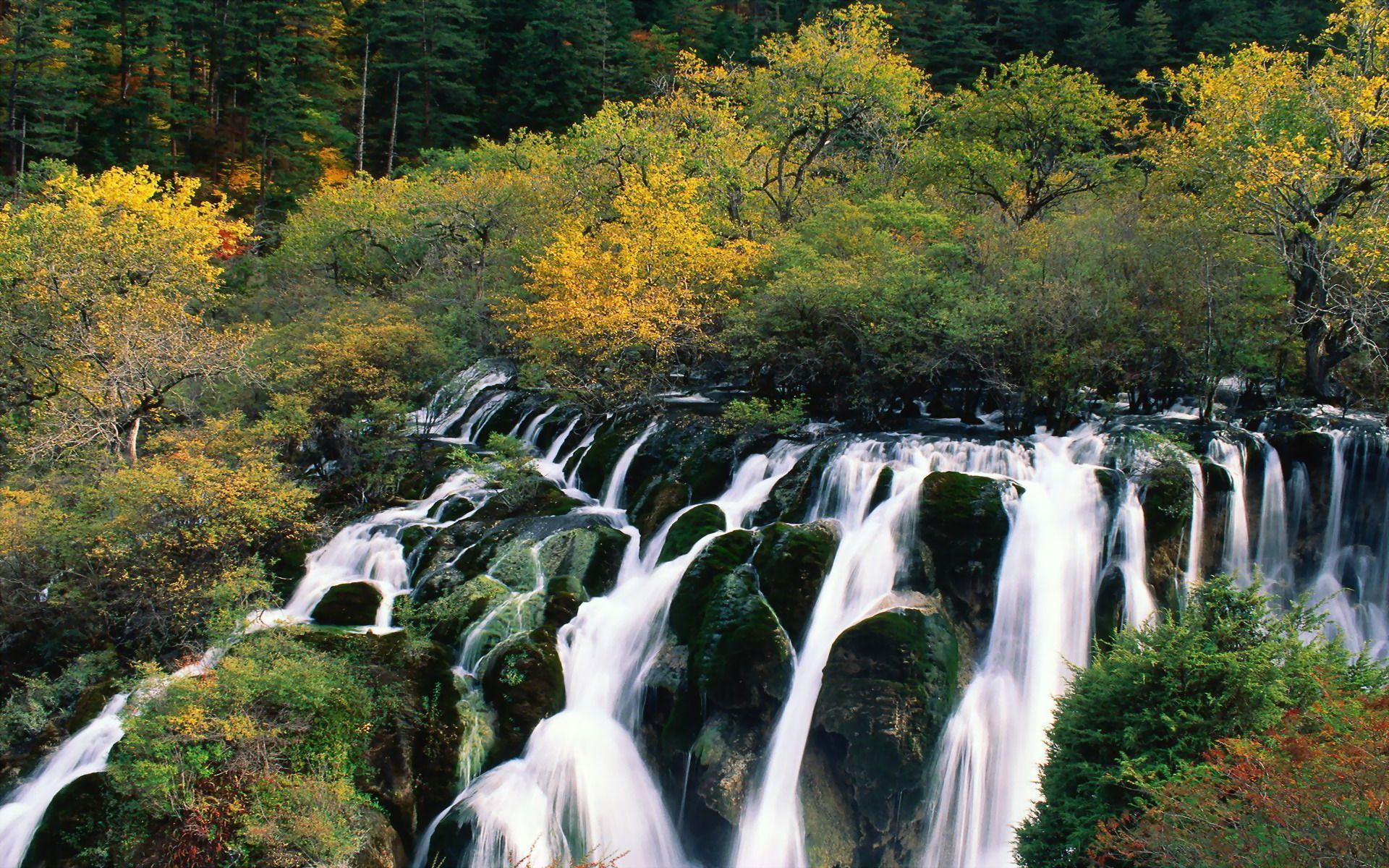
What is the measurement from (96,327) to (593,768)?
14817mm

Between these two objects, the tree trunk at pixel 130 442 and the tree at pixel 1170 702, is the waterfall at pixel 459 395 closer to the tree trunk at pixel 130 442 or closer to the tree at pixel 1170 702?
the tree trunk at pixel 130 442

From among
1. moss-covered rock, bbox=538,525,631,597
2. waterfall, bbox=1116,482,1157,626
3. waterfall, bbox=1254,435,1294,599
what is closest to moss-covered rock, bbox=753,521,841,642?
moss-covered rock, bbox=538,525,631,597

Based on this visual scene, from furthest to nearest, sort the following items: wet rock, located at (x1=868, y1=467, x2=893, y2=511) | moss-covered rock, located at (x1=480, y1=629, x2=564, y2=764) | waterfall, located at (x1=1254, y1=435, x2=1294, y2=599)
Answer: wet rock, located at (x1=868, y1=467, x2=893, y2=511) → waterfall, located at (x1=1254, y1=435, x2=1294, y2=599) → moss-covered rock, located at (x1=480, y1=629, x2=564, y2=764)

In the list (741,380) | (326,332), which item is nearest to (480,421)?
(326,332)

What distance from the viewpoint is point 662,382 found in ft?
68.4

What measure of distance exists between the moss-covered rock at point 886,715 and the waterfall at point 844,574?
1.29 ft

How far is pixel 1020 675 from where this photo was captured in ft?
36.7

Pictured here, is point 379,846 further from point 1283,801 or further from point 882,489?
point 1283,801

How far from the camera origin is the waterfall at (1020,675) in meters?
10.3

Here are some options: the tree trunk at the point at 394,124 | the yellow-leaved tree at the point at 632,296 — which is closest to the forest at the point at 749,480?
the yellow-leaved tree at the point at 632,296

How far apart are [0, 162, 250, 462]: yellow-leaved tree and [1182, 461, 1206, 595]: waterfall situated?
1809cm

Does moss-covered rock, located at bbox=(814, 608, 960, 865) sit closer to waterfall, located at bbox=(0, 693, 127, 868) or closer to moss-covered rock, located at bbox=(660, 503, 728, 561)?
moss-covered rock, located at bbox=(660, 503, 728, 561)

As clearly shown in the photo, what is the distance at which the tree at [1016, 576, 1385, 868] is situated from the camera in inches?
291

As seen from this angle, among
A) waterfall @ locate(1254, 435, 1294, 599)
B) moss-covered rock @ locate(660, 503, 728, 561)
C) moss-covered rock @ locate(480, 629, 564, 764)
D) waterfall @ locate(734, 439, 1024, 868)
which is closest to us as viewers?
waterfall @ locate(734, 439, 1024, 868)
